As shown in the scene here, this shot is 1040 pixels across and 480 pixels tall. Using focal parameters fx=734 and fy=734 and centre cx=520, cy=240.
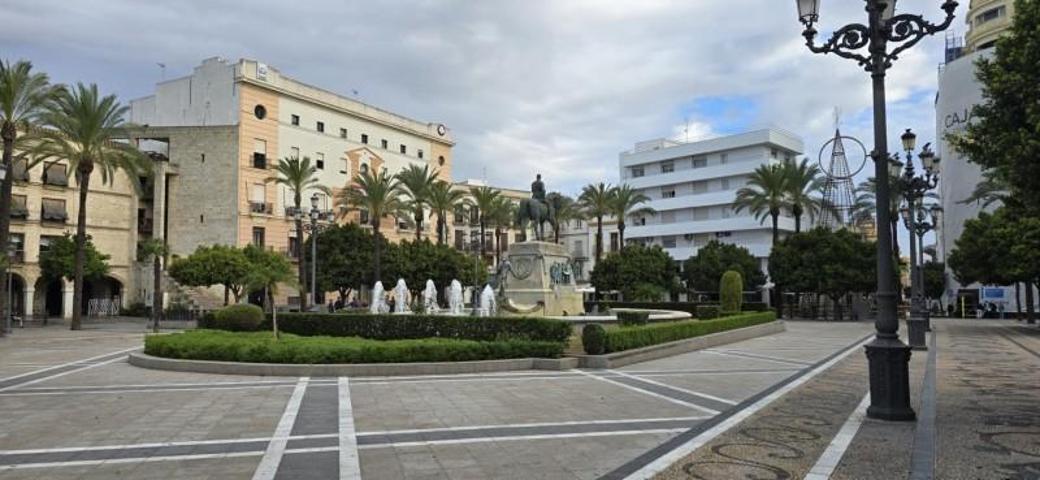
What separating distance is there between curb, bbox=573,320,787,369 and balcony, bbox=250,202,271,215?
3804 cm

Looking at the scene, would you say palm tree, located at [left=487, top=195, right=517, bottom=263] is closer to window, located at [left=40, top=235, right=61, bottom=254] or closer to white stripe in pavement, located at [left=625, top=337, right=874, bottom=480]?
window, located at [left=40, top=235, right=61, bottom=254]

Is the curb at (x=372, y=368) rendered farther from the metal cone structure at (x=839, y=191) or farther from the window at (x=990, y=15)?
the window at (x=990, y=15)

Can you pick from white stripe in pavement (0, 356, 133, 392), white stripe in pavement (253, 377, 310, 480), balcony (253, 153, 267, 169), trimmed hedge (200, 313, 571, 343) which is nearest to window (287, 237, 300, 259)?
balcony (253, 153, 267, 169)

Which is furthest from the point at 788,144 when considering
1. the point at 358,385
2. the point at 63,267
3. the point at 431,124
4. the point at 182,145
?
the point at 358,385

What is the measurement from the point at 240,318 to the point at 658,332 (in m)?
13.8

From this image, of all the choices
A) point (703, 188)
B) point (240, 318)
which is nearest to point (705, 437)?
point (240, 318)

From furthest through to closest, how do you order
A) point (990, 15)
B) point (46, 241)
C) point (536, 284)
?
point (990, 15) → point (46, 241) → point (536, 284)

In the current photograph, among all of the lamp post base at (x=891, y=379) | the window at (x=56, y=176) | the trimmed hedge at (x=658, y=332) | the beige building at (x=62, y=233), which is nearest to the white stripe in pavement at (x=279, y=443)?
the lamp post base at (x=891, y=379)

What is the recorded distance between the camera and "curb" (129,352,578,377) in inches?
606

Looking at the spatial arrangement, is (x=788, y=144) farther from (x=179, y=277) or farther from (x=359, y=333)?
(x=359, y=333)

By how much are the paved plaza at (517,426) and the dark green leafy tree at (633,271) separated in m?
39.6

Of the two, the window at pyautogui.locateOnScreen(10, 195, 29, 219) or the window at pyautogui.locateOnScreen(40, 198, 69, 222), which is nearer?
the window at pyautogui.locateOnScreen(10, 195, 29, 219)

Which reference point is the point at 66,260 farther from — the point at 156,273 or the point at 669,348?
the point at 669,348

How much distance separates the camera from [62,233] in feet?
157
